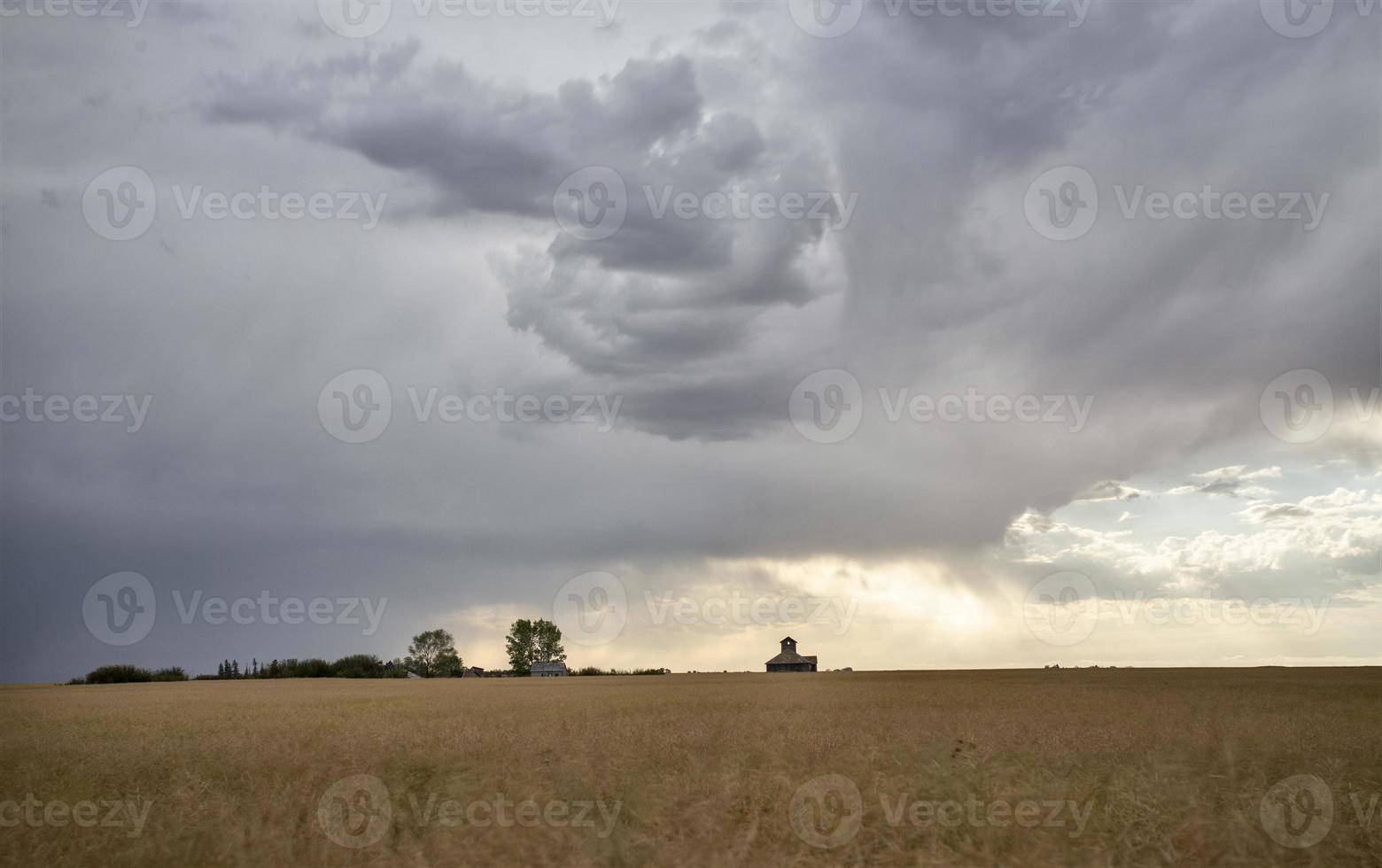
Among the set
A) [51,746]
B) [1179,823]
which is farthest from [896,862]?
[51,746]

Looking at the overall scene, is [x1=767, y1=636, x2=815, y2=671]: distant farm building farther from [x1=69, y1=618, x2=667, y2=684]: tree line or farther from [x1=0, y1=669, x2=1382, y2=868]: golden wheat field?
[x1=0, y1=669, x2=1382, y2=868]: golden wheat field

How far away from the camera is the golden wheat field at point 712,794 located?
19.2 meters

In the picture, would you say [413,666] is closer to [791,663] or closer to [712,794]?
[791,663]

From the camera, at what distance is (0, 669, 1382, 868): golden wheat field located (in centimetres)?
1925

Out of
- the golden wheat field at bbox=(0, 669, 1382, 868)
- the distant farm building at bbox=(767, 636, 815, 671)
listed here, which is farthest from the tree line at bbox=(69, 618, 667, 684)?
the golden wheat field at bbox=(0, 669, 1382, 868)

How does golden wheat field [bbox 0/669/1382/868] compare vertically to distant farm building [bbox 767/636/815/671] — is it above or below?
below

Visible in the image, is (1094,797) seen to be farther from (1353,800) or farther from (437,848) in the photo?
(437,848)

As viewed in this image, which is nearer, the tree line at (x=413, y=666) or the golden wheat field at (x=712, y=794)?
the golden wheat field at (x=712, y=794)

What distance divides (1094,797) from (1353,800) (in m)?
5.82

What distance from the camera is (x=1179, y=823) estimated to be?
19703mm

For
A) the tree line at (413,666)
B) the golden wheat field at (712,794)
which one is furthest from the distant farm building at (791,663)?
the golden wheat field at (712,794)

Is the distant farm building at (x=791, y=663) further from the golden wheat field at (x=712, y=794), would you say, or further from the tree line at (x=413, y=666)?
the golden wheat field at (x=712, y=794)

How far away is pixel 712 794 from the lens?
21469 millimetres

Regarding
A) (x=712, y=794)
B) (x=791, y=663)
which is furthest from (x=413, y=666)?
(x=712, y=794)
